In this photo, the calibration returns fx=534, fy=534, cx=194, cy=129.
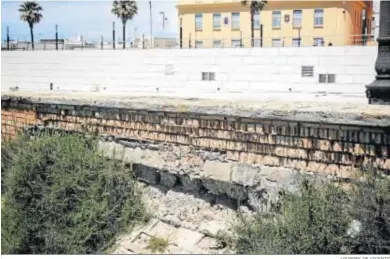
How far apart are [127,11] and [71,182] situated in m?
24.5

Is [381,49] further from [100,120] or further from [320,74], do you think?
[320,74]

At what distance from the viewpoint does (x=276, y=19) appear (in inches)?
1137

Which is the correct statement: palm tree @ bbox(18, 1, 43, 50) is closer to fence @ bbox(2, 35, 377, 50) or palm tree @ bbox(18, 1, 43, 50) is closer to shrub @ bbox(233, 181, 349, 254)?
fence @ bbox(2, 35, 377, 50)

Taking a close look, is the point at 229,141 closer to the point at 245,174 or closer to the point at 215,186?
the point at 245,174

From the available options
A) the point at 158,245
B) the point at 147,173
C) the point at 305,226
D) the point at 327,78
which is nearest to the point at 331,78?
the point at 327,78

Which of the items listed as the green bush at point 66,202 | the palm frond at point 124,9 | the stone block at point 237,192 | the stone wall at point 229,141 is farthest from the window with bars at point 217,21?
the stone block at point 237,192

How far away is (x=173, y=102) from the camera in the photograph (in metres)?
7.66

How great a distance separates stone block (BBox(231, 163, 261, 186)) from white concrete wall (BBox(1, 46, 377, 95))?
10.1 metres

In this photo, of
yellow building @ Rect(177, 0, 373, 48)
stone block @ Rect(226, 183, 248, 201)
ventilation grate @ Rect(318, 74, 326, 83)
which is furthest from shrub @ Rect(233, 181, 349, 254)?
yellow building @ Rect(177, 0, 373, 48)

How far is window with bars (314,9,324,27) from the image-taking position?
27.3 m

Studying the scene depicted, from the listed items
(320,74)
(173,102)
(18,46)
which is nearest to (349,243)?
(173,102)

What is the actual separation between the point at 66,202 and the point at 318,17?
2263 centimetres

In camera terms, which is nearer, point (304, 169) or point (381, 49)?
point (304, 169)

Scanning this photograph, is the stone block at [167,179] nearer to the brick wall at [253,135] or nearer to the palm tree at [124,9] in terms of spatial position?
the brick wall at [253,135]
